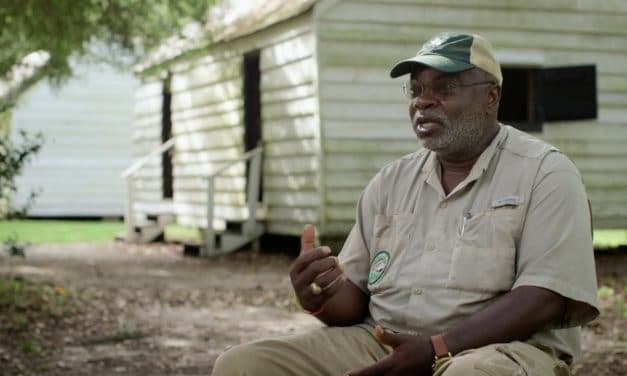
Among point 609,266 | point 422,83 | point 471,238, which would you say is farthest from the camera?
point 609,266

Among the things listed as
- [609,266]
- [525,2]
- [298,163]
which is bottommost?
[609,266]

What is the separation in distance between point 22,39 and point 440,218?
11928 mm

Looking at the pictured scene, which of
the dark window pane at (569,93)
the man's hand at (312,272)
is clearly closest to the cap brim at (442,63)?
the man's hand at (312,272)

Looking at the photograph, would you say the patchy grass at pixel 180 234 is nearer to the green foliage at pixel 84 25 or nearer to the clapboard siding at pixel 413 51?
the green foliage at pixel 84 25

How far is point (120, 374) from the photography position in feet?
21.8

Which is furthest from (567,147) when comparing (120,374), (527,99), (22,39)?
(120,374)

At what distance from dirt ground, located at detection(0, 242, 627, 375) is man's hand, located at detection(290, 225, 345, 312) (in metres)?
3.41

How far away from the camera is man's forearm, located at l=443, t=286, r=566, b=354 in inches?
122

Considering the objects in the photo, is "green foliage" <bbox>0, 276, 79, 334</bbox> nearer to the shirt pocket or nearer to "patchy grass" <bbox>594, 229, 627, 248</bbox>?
the shirt pocket

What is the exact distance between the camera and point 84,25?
38.2 ft

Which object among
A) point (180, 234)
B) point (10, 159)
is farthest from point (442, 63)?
point (180, 234)

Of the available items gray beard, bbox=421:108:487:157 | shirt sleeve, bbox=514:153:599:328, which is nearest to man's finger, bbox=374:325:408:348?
shirt sleeve, bbox=514:153:599:328

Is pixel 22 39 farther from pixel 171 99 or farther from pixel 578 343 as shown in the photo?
pixel 578 343

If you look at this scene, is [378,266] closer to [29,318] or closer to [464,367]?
[464,367]
